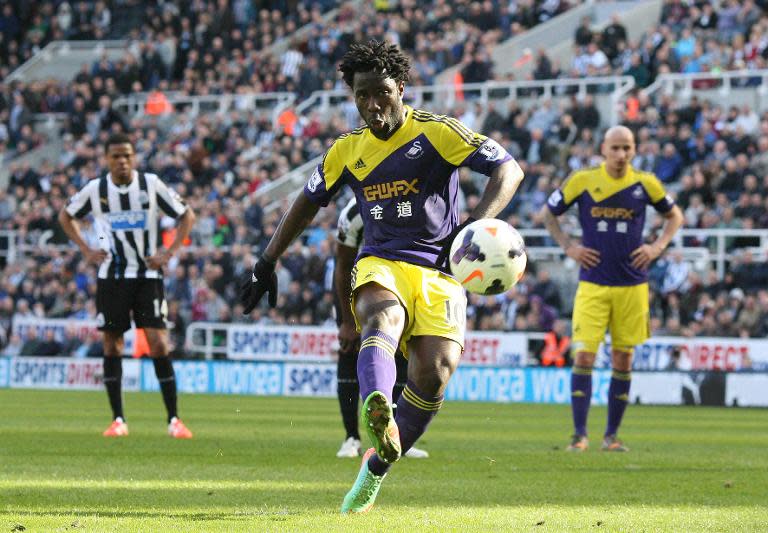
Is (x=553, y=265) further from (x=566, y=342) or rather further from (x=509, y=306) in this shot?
(x=566, y=342)

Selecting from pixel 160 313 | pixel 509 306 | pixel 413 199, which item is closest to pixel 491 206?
pixel 413 199

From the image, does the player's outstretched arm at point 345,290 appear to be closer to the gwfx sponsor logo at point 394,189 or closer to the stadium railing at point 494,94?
the gwfx sponsor logo at point 394,189

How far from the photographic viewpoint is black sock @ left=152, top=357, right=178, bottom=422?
12539 millimetres

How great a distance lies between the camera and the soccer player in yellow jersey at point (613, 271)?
39.0 ft

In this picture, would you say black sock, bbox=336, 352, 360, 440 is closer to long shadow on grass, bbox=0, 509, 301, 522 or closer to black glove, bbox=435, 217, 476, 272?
black glove, bbox=435, 217, 476, 272

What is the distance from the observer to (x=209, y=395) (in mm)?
23609

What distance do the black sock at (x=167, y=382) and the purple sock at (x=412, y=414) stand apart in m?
5.79

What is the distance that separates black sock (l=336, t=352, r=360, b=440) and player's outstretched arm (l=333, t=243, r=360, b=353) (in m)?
0.22

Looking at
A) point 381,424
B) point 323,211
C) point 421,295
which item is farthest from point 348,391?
point 323,211

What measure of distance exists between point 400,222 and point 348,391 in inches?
148

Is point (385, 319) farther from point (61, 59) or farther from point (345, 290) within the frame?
point (61, 59)

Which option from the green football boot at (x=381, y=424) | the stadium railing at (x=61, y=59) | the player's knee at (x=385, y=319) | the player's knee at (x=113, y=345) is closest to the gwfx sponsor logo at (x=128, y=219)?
the player's knee at (x=113, y=345)

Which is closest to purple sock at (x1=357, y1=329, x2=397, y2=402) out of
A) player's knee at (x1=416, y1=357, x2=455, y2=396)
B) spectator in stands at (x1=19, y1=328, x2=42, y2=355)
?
player's knee at (x1=416, y1=357, x2=455, y2=396)

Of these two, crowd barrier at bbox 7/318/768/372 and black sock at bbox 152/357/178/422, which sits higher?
black sock at bbox 152/357/178/422
